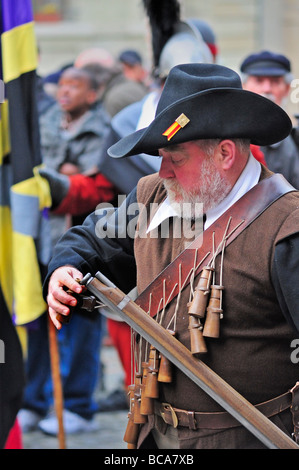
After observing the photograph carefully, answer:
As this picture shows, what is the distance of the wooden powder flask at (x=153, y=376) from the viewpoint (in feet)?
9.95

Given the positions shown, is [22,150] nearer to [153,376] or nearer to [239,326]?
[153,376]

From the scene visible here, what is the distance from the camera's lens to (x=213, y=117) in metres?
2.92

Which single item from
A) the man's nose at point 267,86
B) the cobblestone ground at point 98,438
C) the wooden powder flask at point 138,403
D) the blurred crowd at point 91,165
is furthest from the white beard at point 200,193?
the man's nose at point 267,86

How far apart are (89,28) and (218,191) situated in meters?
14.4

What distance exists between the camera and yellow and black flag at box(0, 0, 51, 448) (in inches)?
175

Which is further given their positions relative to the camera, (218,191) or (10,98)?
(10,98)

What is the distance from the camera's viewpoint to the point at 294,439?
116 inches

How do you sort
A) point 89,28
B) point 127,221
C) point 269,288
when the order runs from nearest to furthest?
point 269,288 < point 127,221 < point 89,28

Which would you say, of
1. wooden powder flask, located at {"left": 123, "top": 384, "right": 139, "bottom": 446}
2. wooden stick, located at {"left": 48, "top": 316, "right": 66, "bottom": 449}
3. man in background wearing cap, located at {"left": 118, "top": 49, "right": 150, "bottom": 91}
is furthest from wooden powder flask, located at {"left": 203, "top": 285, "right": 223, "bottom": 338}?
man in background wearing cap, located at {"left": 118, "top": 49, "right": 150, "bottom": 91}

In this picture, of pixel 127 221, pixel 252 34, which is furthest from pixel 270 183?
pixel 252 34

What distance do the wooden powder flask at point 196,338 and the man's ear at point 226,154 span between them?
20.1 inches

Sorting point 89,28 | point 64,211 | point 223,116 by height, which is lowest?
point 89,28
